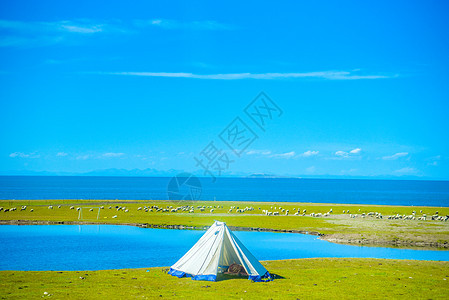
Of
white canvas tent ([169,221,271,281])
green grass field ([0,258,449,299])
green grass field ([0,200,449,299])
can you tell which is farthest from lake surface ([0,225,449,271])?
white canvas tent ([169,221,271,281])

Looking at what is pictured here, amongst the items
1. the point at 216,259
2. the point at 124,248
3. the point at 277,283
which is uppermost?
the point at 216,259

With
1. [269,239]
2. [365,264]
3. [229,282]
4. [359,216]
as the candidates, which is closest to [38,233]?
[269,239]

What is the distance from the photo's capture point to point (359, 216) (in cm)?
7750

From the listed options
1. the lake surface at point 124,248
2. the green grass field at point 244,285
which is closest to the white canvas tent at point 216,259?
the green grass field at point 244,285

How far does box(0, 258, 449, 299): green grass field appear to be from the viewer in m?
22.1

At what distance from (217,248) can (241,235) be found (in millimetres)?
26948

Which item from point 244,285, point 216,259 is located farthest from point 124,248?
point 244,285

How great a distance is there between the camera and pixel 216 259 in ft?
85.1

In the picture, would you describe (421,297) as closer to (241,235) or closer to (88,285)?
(88,285)

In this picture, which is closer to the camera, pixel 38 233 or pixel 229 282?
pixel 229 282

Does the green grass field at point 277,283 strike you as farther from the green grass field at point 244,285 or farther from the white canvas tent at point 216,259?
the white canvas tent at point 216,259

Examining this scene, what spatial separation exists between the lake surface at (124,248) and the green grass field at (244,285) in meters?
6.28

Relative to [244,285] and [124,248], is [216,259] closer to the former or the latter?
[244,285]

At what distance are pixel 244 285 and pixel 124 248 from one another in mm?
20812
